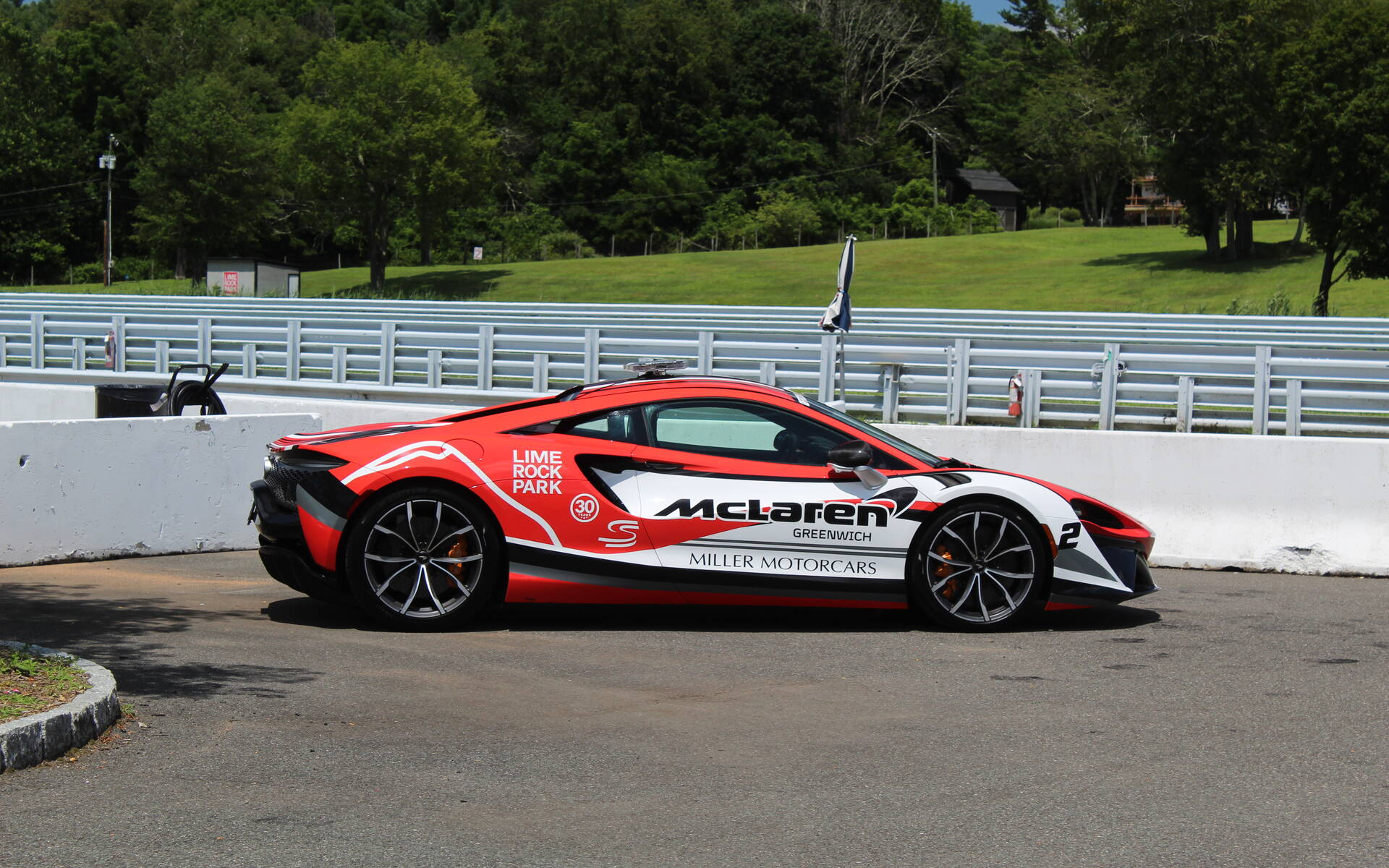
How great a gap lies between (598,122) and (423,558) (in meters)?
93.6

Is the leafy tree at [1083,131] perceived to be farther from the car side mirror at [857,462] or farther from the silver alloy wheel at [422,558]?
the silver alloy wheel at [422,558]

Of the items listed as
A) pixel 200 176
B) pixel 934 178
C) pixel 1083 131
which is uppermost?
pixel 1083 131

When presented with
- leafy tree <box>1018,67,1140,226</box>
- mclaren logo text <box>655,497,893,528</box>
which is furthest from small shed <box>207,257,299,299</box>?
leafy tree <box>1018,67,1140,226</box>

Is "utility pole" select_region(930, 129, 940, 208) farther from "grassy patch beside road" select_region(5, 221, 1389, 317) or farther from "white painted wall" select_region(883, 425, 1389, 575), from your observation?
"white painted wall" select_region(883, 425, 1389, 575)

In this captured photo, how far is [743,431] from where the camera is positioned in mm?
7715

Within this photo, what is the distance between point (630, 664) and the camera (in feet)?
22.2

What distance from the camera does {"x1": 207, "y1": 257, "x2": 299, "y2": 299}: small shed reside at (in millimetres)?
47844

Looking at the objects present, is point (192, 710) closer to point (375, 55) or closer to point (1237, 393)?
point (1237, 393)

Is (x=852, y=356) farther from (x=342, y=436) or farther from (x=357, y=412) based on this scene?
(x=342, y=436)

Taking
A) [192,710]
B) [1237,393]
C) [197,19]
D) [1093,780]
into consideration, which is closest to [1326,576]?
[1237,393]

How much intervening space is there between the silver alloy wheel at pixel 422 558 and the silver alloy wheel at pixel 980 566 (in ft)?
8.16

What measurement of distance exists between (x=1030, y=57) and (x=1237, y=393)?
349 feet

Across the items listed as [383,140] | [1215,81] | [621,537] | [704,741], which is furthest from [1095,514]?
[383,140]

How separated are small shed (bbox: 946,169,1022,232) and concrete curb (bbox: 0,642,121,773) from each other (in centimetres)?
9968
